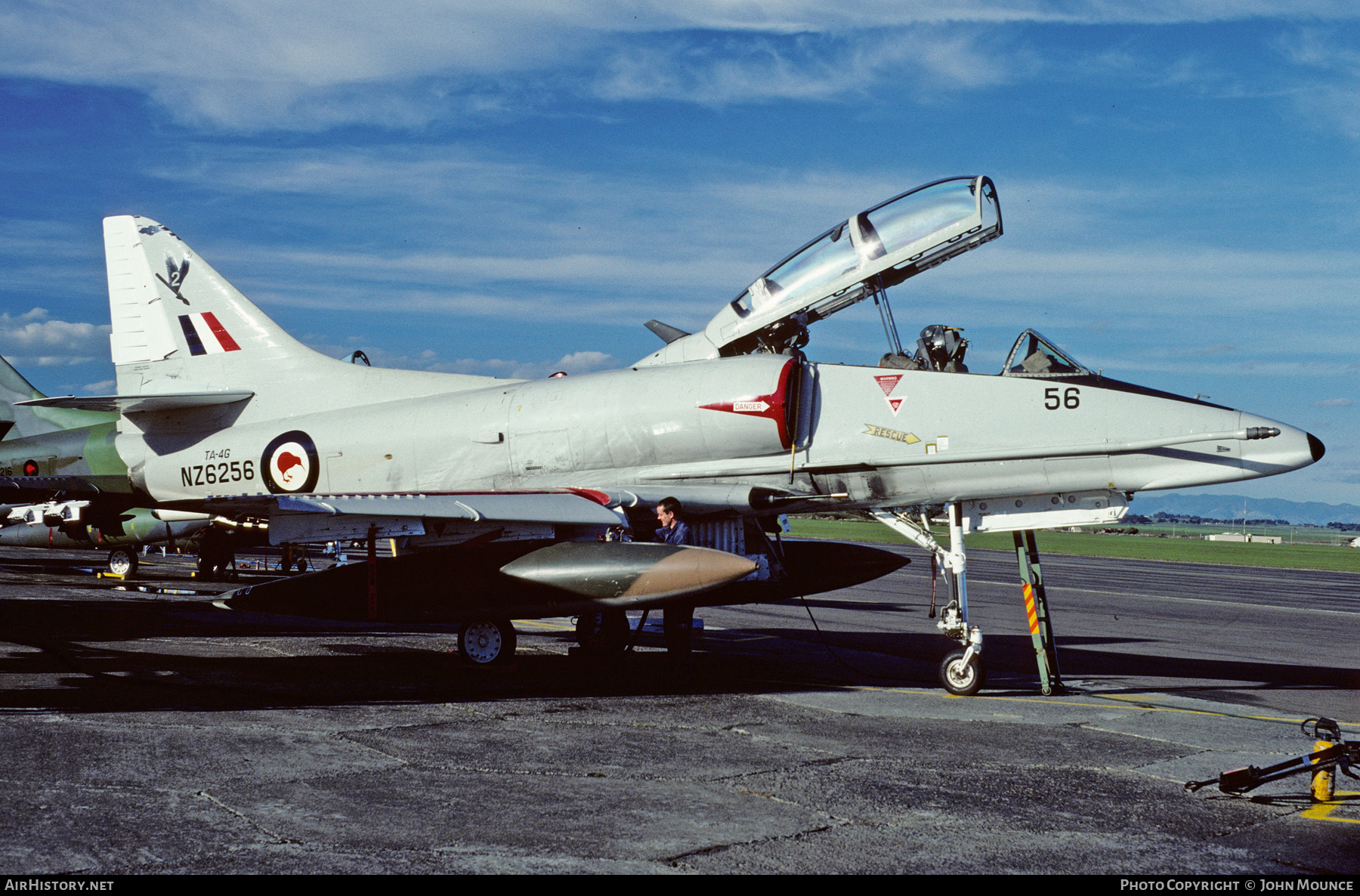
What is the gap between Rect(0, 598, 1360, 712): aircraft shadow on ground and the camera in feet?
30.4

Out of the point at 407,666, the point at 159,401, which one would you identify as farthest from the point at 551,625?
the point at 159,401

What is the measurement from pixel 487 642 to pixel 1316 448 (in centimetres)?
829

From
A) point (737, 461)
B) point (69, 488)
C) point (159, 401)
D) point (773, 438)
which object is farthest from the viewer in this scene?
point (69, 488)

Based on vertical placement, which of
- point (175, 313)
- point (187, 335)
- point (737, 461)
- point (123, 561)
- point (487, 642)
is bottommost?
point (487, 642)

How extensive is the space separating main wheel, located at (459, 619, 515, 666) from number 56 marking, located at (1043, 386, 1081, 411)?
597cm

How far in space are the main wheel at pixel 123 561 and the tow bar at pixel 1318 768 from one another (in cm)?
2395

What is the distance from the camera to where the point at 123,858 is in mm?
4605

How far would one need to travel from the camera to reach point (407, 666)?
37.2 ft

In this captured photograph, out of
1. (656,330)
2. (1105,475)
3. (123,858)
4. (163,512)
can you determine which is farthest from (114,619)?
(1105,475)

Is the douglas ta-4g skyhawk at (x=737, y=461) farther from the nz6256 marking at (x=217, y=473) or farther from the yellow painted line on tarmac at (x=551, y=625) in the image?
the yellow painted line on tarmac at (x=551, y=625)

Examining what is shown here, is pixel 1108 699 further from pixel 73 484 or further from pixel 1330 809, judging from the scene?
pixel 73 484

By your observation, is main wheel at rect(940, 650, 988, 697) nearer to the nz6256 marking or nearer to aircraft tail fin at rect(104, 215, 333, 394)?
the nz6256 marking

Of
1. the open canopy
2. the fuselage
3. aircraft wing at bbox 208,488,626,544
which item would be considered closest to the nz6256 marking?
the fuselage
